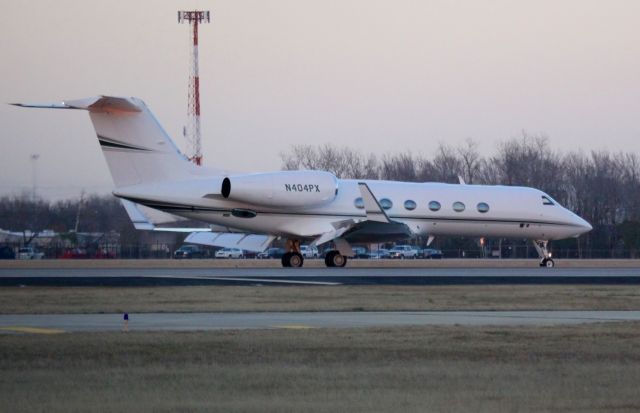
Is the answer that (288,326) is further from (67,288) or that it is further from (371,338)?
(67,288)

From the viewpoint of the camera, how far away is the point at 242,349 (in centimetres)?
1348

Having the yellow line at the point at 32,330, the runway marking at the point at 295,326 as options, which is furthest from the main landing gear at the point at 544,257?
the yellow line at the point at 32,330

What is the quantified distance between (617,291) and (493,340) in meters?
11.9

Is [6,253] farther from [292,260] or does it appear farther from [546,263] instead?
[546,263]

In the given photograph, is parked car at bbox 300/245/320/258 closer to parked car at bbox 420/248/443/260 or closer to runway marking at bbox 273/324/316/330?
parked car at bbox 420/248/443/260

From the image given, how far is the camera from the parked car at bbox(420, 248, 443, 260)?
67.4 m

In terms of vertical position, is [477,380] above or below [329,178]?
below

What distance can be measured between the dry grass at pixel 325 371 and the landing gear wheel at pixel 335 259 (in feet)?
80.3

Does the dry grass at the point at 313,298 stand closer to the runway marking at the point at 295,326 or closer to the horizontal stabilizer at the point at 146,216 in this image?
the runway marking at the point at 295,326

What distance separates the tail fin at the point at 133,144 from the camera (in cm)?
3669

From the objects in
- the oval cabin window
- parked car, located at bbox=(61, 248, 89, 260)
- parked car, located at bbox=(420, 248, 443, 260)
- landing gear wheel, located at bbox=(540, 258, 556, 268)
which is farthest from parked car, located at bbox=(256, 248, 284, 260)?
the oval cabin window

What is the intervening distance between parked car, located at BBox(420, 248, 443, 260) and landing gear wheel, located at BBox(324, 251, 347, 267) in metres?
26.8

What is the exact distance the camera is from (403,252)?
7369cm

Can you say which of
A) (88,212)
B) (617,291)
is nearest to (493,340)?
(617,291)
